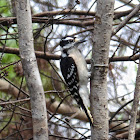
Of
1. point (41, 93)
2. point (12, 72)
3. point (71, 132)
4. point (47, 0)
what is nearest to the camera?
point (41, 93)

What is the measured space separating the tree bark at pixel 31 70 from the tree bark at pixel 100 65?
1.70 ft

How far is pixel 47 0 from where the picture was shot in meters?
3.75

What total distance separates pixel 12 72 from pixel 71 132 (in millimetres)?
1519

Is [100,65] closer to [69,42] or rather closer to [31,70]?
[31,70]

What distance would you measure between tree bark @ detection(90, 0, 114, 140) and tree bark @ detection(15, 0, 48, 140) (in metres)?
0.52

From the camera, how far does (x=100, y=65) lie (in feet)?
7.34

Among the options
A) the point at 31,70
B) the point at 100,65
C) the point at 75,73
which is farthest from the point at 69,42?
the point at 31,70

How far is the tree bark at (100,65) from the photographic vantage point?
2160 millimetres

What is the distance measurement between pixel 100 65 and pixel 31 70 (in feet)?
2.09

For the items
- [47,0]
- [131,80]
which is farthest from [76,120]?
[47,0]

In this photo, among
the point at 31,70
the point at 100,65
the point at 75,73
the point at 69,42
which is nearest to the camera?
the point at 31,70

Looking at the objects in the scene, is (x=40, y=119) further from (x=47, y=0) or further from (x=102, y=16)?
(x=47, y=0)

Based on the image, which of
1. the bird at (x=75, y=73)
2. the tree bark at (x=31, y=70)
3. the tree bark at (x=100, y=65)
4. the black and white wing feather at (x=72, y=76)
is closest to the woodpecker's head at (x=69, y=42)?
the bird at (x=75, y=73)

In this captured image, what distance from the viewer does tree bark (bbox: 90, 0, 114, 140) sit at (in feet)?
7.09
